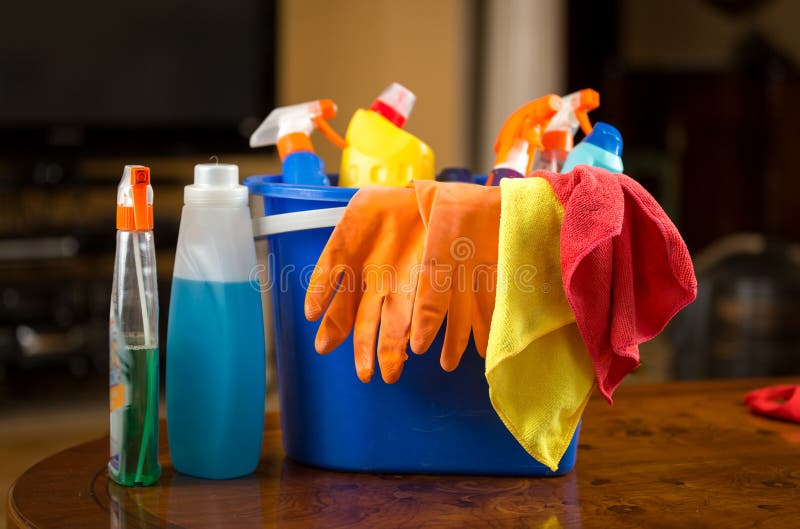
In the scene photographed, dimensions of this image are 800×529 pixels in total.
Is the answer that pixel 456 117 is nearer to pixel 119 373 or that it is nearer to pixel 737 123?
pixel 737 123

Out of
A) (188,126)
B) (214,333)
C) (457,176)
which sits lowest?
(214,333)

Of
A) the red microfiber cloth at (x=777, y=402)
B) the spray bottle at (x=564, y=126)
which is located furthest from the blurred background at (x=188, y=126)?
the spray bottle at (x=564, y=126)

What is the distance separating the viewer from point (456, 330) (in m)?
0.67

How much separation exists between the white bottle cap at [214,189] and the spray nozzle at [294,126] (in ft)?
0.36

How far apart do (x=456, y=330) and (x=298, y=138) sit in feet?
0.76

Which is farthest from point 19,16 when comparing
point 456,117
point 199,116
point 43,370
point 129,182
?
point 129,182

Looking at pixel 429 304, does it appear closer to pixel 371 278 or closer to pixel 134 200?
pixel 371 278

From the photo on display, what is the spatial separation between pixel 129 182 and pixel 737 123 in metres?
3.59

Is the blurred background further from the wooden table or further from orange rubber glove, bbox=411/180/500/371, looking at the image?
orange rubber glove, bbox=411/180/500/371

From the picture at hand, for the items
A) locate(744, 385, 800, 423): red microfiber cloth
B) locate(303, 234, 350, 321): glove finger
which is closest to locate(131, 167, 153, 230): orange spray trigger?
locate(303, 234, 350, 321): glove finger

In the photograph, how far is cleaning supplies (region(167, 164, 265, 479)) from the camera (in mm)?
688

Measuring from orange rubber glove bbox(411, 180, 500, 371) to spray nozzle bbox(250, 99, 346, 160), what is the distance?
179 millimetres

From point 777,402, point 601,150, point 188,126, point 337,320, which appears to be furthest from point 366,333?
point 188,126

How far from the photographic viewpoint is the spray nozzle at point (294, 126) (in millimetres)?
808
